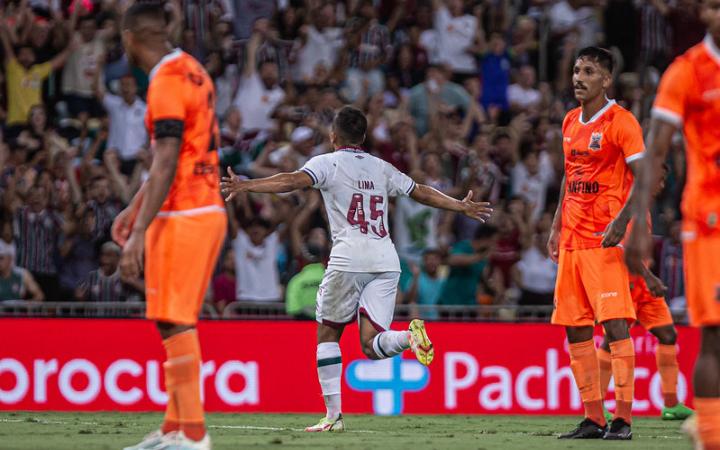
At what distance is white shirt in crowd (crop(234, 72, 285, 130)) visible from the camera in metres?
18.6

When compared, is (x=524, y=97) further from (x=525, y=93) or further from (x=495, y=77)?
(x=495, y=77)

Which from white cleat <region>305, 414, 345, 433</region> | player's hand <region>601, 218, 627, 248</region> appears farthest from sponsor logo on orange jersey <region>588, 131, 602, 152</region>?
white cleat <region>305, 414, 345, 433</region>

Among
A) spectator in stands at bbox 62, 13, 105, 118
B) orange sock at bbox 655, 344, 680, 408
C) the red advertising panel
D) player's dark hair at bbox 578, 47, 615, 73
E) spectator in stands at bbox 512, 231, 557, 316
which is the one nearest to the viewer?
player's dark hair at bbox 578, 47, 615, 73

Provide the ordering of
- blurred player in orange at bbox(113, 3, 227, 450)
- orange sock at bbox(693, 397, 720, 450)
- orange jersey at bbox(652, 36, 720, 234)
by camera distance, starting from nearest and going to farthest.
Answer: orange sock at bbox(693, 397, 720, 450) → orange jersey at bbox(652, 36, 720, 234) → blurred player in orange at bbox(113, 3, 227, 450)

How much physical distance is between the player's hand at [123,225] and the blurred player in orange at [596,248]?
3.88m

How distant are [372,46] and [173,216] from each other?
12605 mm

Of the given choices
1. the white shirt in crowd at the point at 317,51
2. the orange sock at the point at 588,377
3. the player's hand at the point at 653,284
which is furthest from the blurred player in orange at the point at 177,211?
the white shirt in crowd at the point at 317,51

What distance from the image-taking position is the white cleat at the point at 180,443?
753 centimetres

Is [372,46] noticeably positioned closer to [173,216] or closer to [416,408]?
[416,408]

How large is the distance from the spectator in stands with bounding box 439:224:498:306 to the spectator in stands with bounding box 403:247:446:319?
0.12 metres

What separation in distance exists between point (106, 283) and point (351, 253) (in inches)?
231

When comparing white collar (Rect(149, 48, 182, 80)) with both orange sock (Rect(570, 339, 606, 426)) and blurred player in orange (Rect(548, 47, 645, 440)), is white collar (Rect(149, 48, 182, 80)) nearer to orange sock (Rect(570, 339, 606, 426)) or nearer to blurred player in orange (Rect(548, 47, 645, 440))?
blurred player in orange (Rect(548, 47, 645, 440))

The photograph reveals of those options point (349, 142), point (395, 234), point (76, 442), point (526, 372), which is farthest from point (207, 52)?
point (76, 442)

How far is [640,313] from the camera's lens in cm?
Answer: 1256
